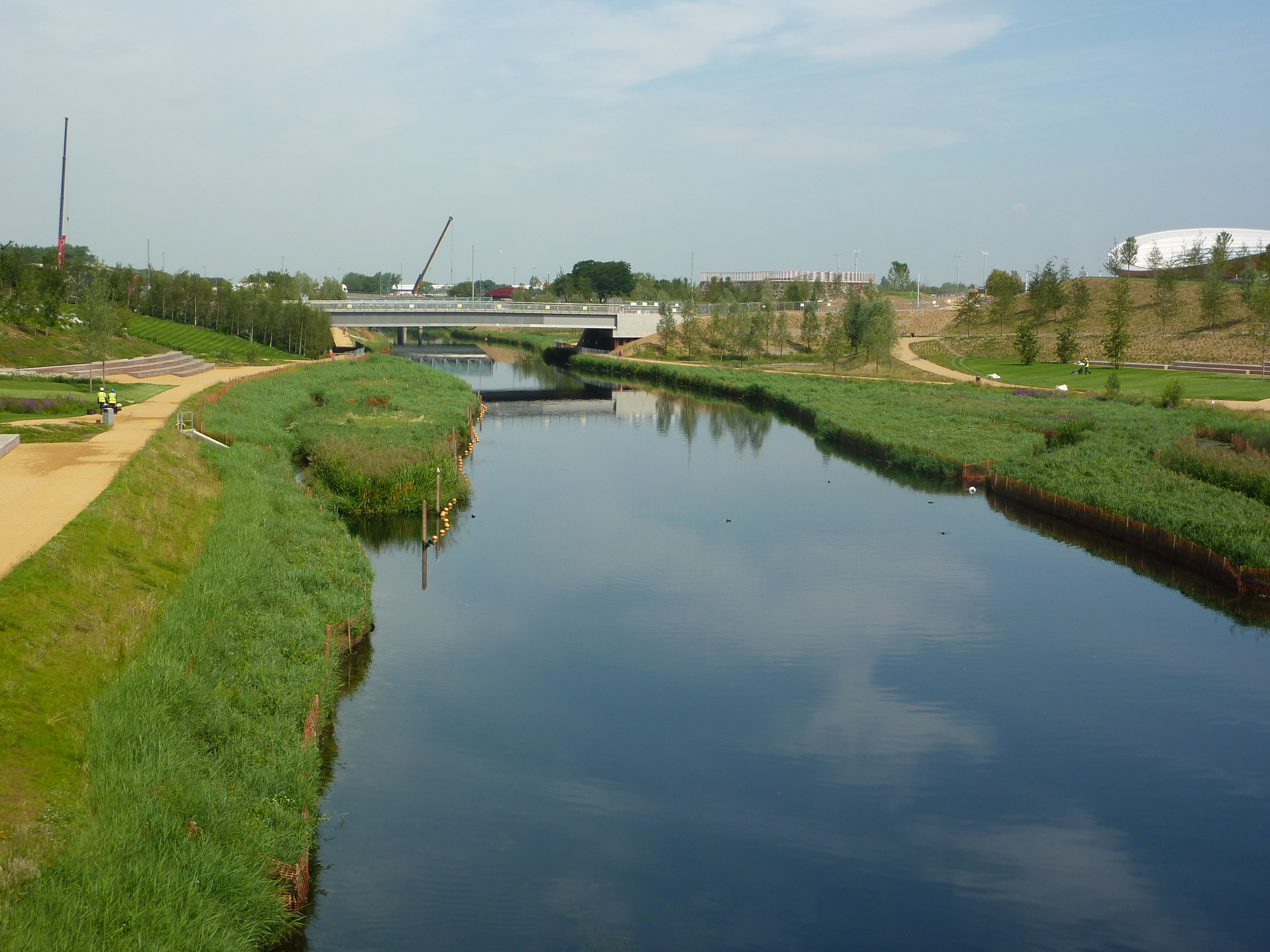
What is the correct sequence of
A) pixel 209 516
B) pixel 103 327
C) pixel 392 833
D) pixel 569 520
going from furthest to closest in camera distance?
1. pixel 103 327
2. pixel 569 520
3. pixel 209 516
4. pixel 392 833

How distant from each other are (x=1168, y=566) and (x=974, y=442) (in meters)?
18.4

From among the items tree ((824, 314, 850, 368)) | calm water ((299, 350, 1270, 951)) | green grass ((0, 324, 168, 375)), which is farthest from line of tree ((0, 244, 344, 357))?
calm water ((299, 350, 1270, 951))

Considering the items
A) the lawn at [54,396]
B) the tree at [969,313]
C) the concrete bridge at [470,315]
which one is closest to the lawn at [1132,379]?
the tree at [969,313]

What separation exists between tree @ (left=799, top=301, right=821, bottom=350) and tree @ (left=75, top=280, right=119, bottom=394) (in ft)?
241

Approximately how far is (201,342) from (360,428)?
1753 inches

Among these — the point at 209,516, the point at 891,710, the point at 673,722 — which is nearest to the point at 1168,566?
the point at 891,710

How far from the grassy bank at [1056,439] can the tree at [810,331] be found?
29577mm

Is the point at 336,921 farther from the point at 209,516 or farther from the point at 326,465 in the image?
the point at 326,465

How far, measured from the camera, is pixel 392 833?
16.7 metres

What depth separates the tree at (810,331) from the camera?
109 meters

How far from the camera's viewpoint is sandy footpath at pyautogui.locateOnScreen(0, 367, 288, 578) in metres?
21.7

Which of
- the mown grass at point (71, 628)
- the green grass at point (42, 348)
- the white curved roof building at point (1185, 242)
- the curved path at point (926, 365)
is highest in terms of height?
the white curved roof building at point (1185, 242)

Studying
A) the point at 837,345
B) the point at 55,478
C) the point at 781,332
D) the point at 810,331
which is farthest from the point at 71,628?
the point at 810,331

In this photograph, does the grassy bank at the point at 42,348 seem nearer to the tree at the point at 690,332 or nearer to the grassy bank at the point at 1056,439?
the grassy bank at the point at 1056,439
